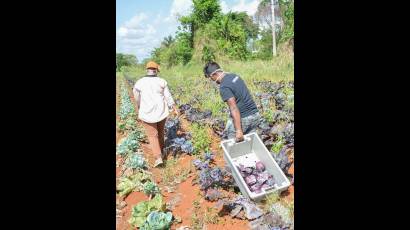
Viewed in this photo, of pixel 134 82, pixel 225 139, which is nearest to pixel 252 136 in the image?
pixel 225 139

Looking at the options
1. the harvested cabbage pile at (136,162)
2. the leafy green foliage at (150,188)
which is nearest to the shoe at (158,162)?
the harvested cabbage pile at (136,162)

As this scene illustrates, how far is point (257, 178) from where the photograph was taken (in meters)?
3.80

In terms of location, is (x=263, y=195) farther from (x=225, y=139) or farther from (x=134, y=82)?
(x=134, y=82)

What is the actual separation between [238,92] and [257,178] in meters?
0.79

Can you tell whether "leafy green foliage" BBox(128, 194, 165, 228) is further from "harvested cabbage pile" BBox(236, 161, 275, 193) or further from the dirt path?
"harvested cabbage pile" BBox(236, 161, 275, 193)

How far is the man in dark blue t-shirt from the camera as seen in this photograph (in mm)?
3730

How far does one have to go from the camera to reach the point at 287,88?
3.98 meters

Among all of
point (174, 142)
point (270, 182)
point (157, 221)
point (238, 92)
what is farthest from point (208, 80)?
point (157, 221)

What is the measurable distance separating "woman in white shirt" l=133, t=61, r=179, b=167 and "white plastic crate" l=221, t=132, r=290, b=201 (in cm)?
60

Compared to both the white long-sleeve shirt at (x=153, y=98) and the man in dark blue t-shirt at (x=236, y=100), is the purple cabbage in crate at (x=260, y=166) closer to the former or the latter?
the man in dark blue t-shirt at (x=236, y=100)

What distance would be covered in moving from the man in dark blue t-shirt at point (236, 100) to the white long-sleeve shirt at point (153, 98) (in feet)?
1.37

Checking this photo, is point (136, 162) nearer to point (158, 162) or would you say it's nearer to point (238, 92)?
point (158, 162)

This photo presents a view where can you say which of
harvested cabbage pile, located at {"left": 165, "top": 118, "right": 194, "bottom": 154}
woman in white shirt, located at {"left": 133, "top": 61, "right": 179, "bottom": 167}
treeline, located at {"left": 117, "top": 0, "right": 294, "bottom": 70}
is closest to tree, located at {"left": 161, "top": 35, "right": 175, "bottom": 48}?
treeline, located at {"left": 117, "top": 0, "right": 294, "bottom": 70}

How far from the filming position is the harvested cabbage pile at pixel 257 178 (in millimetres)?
3736
